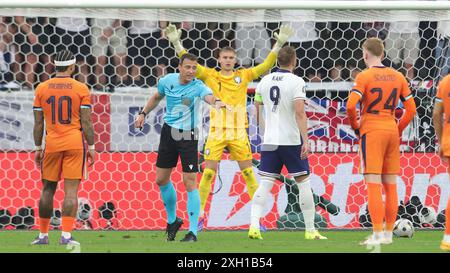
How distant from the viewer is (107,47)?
39.5 feet

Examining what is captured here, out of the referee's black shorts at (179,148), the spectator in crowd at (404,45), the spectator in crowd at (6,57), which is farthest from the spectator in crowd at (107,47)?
the spectator in crowd at (404,45)

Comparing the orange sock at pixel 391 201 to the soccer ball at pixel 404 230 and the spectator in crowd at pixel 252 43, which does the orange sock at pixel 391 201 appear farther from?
the spectator in crowd at pixel 252 43

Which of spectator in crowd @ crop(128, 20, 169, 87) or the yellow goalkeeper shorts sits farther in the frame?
spectator in crowd @ crop(128, 20, 169, 87)

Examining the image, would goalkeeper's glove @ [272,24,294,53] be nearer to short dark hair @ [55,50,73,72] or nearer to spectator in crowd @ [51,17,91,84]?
spectator in crowd @ [51,17,91,84]

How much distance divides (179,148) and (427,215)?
126 inches

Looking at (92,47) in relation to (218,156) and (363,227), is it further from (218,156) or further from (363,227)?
(363,227)

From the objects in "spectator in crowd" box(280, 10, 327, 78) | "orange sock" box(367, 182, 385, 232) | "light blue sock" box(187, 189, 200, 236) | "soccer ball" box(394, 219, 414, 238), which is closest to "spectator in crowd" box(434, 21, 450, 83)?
"spectator in crowd" box(280, 10, 327, 78)

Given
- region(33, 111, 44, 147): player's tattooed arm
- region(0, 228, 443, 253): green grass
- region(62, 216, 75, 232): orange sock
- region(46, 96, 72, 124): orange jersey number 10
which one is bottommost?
region(0, 228, 443, 253): green grass

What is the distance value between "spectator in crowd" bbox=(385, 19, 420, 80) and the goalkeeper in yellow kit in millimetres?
1461

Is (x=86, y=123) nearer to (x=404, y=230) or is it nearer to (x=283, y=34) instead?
(x=283, y=34)

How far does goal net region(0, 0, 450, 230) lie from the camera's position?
11836mm

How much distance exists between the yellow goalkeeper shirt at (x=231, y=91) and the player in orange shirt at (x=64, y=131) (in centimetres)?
213

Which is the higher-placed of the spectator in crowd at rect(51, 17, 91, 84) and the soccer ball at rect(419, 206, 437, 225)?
the spectator in crowd at rect(51, 17, 91, 84)
